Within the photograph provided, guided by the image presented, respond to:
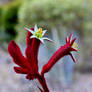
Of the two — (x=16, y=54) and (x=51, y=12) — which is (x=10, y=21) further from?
(x=16, y=54)

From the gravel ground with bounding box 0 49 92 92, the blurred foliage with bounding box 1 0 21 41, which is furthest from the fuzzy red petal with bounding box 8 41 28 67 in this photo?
the blurred foliage with bounding box 1 0 21 41

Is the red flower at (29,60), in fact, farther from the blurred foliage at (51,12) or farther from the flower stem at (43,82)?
the blurred foliage at (51,12)

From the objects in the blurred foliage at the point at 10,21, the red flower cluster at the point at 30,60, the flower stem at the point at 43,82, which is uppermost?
the red flower cluster at the point at 30,60

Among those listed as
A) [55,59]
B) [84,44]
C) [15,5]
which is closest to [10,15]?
[15,5]

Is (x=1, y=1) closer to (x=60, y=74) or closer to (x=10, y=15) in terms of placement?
(x=10, y=15)

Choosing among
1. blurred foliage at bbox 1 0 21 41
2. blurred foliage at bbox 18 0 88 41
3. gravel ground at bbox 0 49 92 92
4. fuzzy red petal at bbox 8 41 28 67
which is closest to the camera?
fuzzy red petal at bbox 8 41 28 67

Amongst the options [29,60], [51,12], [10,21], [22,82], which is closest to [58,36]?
[51,12]

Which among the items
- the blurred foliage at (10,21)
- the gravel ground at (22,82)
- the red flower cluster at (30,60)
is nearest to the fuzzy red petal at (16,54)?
the red flower cluster at (30,60)

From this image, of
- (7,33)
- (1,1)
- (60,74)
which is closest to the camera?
(60,74)

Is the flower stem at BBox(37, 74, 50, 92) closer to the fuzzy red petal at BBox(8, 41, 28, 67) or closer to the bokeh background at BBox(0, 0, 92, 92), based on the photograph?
the fuzzy red petal at BBox(8, 41, 28, 67)
